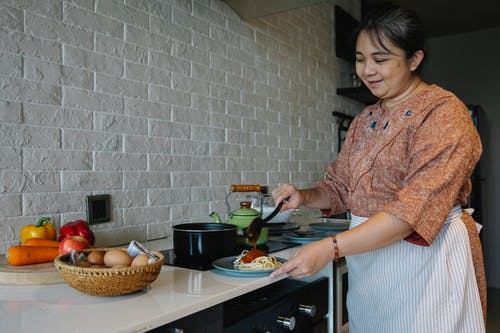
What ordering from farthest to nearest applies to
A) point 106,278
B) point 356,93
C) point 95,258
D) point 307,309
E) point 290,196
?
point 356,93 < point 290,196 < point 307,309 < point 95,258 < point 106,278

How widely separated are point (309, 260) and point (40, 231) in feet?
2.70

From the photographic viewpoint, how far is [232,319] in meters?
1.21

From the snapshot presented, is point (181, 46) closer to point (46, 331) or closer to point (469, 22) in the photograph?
point (46, 331)

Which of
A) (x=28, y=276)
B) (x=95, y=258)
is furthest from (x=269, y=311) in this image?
(x=28, y=276)

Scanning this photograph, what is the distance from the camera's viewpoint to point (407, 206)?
1.13 metres

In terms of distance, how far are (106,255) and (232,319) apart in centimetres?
37

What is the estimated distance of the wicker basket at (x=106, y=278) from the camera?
1002 mm

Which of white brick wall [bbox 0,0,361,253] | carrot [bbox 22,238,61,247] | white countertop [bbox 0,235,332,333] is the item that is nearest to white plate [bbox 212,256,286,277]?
white countertop [bbox 0,235,332,333]

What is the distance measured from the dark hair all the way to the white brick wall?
944 mm

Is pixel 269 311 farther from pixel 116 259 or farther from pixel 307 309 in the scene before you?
pixel 116 259

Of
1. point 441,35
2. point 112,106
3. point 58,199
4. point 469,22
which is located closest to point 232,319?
point 58,199

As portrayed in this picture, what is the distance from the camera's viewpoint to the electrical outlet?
1649 millimetres

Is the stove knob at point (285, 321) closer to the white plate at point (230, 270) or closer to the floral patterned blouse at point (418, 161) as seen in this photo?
the white plate at point (230, 270)

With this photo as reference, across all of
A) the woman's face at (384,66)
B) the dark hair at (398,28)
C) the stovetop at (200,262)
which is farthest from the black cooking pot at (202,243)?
the dark hair at (398,28)
